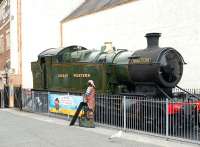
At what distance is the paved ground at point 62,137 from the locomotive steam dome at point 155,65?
2424 millimetres

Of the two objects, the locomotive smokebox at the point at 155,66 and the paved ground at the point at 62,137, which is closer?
the paved ground at the point at 62,137

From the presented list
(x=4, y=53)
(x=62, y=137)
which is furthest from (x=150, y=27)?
(x=4, y=53)

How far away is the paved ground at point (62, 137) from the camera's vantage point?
12.9 meters

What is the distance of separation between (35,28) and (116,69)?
2077 cm

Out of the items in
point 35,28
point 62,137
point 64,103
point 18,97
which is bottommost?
point 62,137

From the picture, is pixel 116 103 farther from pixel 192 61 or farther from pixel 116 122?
pixel 192 61

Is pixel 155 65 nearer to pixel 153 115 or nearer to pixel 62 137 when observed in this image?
pixel 153 115

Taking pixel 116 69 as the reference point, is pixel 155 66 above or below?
above

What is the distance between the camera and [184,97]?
16.4 meters

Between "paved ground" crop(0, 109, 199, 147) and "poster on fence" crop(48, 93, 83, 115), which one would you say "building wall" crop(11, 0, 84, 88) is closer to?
"poster on fence" crop(48, 93, 83, 115)

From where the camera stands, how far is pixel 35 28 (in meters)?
37.6

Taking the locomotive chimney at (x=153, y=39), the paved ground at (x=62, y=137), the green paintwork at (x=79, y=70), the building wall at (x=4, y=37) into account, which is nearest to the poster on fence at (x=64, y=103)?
the green paintwork at (x=79, y=70)

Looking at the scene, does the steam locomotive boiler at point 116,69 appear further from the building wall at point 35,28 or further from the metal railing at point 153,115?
the building wall at point 35,28

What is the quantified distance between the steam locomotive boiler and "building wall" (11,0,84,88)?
45.2 feet
